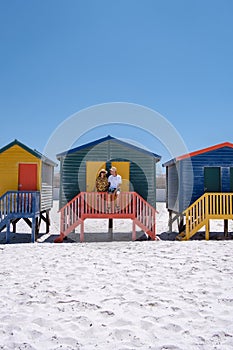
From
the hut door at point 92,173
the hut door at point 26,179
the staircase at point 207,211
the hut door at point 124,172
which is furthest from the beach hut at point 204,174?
the hut door at point 26,179

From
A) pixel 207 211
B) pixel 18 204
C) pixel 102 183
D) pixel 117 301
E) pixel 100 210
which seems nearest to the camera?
pixel 117 301

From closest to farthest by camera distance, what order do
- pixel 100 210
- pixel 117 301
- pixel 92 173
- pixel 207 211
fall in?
pixel 117 301, pixel 100 210, pixel 207 211, pixel 92 173

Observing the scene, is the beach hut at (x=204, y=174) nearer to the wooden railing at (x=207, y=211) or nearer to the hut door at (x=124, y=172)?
the wooden railing at (x=207, y=211)

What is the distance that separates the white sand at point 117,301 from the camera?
3580mm

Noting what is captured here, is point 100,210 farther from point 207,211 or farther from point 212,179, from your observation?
point 212,179

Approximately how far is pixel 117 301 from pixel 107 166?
902 centimetres

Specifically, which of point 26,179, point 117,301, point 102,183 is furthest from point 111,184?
point 117,301

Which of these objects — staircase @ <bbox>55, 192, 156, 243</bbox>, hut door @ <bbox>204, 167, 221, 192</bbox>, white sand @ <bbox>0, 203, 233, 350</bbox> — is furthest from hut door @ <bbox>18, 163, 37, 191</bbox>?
hut door @ <bbox>204, 167, 221, 192</bbox>

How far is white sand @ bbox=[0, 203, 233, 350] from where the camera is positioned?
11.7 feet

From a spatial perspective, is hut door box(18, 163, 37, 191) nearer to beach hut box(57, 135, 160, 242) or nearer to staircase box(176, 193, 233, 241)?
beach hut box(57, 135, 160, 242)

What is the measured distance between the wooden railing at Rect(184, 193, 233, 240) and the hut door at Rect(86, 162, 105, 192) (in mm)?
3907

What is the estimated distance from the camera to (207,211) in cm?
1223

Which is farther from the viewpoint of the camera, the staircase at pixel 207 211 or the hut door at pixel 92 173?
the hut door at pixel 92 173

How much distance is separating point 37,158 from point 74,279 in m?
8.06
